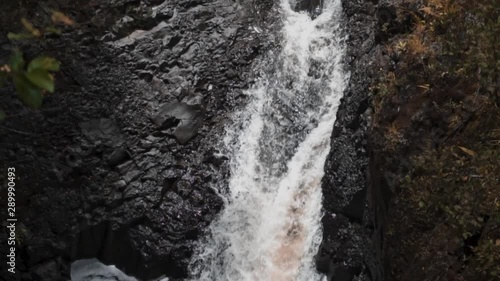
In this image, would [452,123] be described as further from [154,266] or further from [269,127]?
[154,266]

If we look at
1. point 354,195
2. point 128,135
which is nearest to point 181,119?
point 128,135

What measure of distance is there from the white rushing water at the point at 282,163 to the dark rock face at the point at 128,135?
347 mm

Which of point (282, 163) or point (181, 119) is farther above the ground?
point (181, 119)

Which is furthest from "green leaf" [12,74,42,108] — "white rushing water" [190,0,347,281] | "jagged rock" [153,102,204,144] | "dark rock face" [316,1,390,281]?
"jagged rock" [153,102,204,144]

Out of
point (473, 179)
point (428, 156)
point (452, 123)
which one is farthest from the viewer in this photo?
point (452, 123)

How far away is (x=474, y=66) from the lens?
6.11m

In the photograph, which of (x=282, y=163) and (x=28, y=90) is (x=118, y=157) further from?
(x=28, y=90)

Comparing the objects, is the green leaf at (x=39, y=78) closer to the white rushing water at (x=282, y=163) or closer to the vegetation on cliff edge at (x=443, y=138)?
the vegetation on cliff edge at (x=443, y=138)

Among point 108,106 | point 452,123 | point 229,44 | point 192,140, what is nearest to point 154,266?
point 192,140

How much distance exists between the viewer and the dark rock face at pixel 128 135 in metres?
8.88

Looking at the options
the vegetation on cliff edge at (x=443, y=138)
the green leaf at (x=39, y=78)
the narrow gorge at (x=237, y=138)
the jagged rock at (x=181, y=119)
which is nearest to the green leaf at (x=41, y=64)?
the green leaf at (x=39, y=78)

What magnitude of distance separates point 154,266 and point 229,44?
4527mm

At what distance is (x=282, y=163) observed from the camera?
31.3 feet

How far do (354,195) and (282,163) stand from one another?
5.49 feet
